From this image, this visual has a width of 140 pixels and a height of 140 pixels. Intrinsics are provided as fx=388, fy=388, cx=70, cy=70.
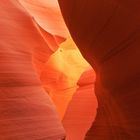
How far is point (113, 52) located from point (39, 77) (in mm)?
448

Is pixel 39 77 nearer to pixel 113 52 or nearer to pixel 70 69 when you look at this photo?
pixel 70 69

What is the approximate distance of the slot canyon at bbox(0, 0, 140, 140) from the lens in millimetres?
771

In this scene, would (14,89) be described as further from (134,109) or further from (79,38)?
(134,109)

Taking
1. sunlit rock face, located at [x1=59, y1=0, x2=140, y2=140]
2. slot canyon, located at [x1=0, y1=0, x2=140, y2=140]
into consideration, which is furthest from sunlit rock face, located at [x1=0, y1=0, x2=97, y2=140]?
sunlit rock face, located at [x1=59, y1=0, x2=140, y2=140]

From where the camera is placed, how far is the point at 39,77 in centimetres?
121

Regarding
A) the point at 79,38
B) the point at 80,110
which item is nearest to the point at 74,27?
the point at 79,38

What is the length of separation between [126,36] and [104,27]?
2.5 inches

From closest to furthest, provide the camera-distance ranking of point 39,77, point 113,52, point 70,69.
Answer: point 113,52 < point 39,77 < point 70,69

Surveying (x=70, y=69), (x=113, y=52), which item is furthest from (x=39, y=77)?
(x=113, y=52)

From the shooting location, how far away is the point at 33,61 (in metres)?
1.12

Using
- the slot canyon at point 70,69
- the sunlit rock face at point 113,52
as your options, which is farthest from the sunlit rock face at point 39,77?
the sunlit rock face at point 113,52

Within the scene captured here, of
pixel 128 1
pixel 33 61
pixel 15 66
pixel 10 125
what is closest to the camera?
pixel 128 1

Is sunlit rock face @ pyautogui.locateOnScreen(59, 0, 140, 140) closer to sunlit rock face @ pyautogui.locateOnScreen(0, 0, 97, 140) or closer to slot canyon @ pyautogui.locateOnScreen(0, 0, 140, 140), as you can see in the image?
slot canyon @ pyautogui.locateOnScreen(0, 0, 140, 140)

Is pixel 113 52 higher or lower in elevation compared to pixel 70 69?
higher
